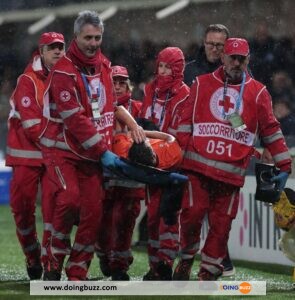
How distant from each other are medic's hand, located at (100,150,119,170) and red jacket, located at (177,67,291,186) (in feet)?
2.80

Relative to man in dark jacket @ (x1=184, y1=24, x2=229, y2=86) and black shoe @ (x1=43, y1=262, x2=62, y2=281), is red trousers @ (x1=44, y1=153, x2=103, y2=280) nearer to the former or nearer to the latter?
black shoe @ (x1=43, y1=262, x2=62, y2=281)

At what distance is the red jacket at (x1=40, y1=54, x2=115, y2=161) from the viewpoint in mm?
10430

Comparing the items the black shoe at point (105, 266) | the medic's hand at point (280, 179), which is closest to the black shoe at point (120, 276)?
the black shoe at point (105, 266)

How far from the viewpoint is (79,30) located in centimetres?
1062

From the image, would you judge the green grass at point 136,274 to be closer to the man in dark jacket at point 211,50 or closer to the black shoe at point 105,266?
the black shoe at point 105,266

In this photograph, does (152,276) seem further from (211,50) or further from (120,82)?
(211,50)

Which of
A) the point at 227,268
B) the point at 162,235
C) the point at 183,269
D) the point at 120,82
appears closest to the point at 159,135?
the point at 162,235

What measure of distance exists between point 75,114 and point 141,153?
577 millimetres

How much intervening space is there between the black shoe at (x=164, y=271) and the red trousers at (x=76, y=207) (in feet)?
3.53

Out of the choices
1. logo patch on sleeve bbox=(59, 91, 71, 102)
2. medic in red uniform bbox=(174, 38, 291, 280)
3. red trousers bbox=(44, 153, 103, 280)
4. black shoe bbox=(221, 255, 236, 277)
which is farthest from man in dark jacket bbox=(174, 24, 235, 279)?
logo patch on sleeve bbox=(59, 91, 71, 102)

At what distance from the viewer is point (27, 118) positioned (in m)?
11.6

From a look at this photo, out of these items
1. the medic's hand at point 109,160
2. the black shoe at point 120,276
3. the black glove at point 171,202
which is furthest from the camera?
the black shoe at point 120,276

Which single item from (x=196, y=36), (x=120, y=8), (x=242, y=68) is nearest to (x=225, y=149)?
(x=242, y=68)

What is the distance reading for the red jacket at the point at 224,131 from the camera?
11000 mm
